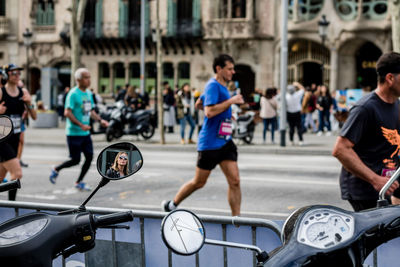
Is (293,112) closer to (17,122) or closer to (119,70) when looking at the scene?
(17,122)

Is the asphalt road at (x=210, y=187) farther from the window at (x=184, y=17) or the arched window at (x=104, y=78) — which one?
the arched window at (x=104, y=78)

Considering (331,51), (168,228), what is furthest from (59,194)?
(331,51)

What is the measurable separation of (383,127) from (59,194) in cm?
611

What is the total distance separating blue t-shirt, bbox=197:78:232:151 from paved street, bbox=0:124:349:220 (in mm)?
1434

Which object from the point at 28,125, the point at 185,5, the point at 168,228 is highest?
the point at 185,5

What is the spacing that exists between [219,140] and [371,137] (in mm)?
2514

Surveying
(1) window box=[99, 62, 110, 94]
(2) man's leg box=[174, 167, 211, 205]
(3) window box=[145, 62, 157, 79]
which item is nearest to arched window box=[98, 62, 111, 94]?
(1) window box=[99, 62, 110, 94]

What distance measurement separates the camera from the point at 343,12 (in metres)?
31.6

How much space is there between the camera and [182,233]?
1.92 meters

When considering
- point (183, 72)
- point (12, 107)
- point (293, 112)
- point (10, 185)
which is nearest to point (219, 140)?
point (12, 107)

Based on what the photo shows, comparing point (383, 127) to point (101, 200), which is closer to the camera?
point (383, 127)

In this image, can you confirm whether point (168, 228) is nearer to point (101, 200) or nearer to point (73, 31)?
point (101, 200)

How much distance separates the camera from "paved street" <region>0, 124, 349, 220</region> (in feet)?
27.7

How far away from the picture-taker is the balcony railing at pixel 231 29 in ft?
112
